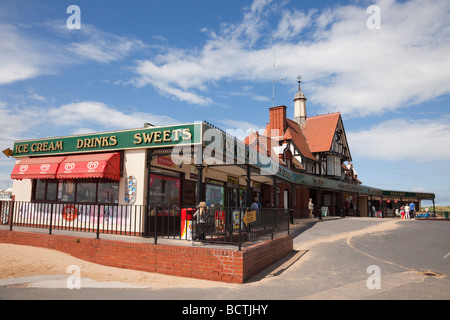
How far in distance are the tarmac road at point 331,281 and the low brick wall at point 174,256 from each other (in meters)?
0.34


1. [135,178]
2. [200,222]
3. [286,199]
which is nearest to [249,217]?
[200,222]

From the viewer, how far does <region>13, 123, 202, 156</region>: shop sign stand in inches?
414

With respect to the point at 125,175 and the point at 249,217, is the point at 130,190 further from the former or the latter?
the point at 249,217

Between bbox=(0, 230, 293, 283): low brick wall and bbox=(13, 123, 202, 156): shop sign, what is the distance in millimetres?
→ 3844

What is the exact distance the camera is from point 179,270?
7391 millimetres

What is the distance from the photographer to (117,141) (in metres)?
11.8

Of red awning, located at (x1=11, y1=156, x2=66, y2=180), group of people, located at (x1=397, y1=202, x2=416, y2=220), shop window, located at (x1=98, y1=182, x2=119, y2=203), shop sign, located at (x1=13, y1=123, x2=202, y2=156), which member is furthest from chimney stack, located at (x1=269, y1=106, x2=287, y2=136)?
red awning, located at (x1=11, y1=156, x2=66, y2=180)

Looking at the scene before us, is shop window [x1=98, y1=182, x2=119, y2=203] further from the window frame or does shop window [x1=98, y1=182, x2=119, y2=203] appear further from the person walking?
the person walking

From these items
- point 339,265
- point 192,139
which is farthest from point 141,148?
point 339,265

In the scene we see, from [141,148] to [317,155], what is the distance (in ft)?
90.3

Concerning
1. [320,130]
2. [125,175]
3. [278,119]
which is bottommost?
[125,175]

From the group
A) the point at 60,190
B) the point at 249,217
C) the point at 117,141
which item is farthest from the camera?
the point at 60,190

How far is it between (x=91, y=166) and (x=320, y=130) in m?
30.9

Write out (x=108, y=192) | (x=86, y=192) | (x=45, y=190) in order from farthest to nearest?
(x=45, y=190), (x=86, y=192), (x=108, y=192)
